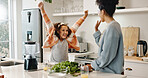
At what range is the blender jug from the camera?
2529mm

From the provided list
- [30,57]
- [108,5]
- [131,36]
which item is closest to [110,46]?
[108,5]

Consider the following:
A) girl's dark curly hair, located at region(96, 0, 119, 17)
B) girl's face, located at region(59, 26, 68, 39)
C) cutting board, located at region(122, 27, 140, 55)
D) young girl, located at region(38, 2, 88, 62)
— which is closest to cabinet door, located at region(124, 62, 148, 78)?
cutting board, located at region(122, 27, 140, 55)

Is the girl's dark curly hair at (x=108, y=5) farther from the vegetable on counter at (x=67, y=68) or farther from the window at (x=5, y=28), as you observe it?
the window at (x=5, y=28)

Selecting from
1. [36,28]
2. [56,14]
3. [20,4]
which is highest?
[20,4]

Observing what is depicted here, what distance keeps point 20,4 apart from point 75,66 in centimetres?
394

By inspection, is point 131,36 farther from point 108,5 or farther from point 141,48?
point 108,5

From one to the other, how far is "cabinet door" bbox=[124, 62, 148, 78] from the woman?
4.59 feet

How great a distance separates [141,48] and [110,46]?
1.92 metres

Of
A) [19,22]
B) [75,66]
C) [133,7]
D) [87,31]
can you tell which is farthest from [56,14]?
[75,66]

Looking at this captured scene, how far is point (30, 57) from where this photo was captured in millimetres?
2543

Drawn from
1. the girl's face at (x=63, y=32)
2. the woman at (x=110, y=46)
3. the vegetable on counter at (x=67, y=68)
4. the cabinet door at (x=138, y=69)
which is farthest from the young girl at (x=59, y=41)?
the cabinet door at (x=138, y=69)

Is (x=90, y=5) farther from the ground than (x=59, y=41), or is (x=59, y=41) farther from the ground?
(x=90, y=5)

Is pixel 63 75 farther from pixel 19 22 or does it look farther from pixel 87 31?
pixel 19 22

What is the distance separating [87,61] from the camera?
386cm
